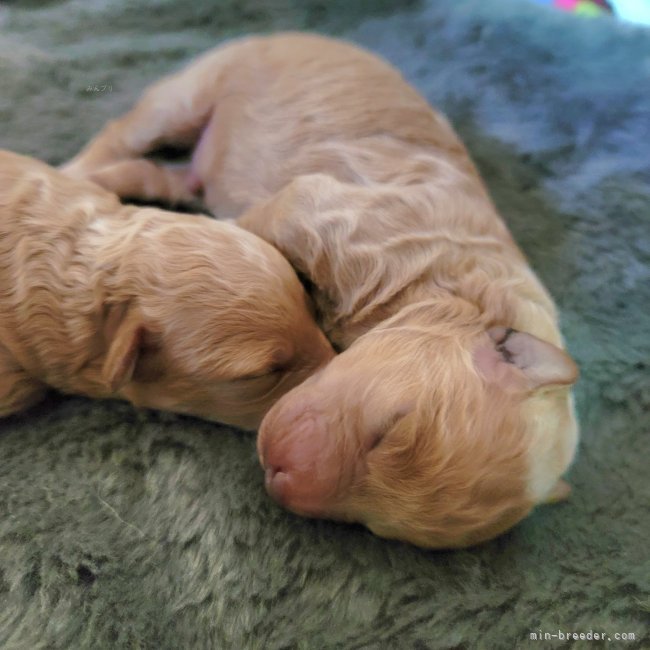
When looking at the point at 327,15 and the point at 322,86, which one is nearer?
the point at 322,86

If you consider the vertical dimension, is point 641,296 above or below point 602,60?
below

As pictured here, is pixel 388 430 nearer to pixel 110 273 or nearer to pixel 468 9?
pixel 110 273

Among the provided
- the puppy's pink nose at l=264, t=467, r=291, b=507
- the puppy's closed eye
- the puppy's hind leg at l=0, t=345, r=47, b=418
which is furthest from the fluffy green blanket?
the puppy's closed eye

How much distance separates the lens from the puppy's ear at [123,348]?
1.53 m

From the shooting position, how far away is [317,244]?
1.81m

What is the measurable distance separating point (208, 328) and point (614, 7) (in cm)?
273

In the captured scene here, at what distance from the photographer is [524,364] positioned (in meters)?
1.47

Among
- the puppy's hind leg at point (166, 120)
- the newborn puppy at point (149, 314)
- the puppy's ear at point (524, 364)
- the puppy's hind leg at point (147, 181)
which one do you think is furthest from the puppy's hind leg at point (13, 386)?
the puppy's ear at point (524, 364)

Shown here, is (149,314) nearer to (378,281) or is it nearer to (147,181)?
(378,281)

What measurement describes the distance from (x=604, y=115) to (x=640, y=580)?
5.65 feet

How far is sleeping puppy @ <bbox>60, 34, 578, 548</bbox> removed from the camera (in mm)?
1374

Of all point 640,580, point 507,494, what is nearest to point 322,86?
point 507,494

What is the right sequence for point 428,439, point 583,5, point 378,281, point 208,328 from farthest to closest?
point 583,5 → point 378,281 → point 208,328 → point 428,439

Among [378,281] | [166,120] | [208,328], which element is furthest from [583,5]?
[208,328]
